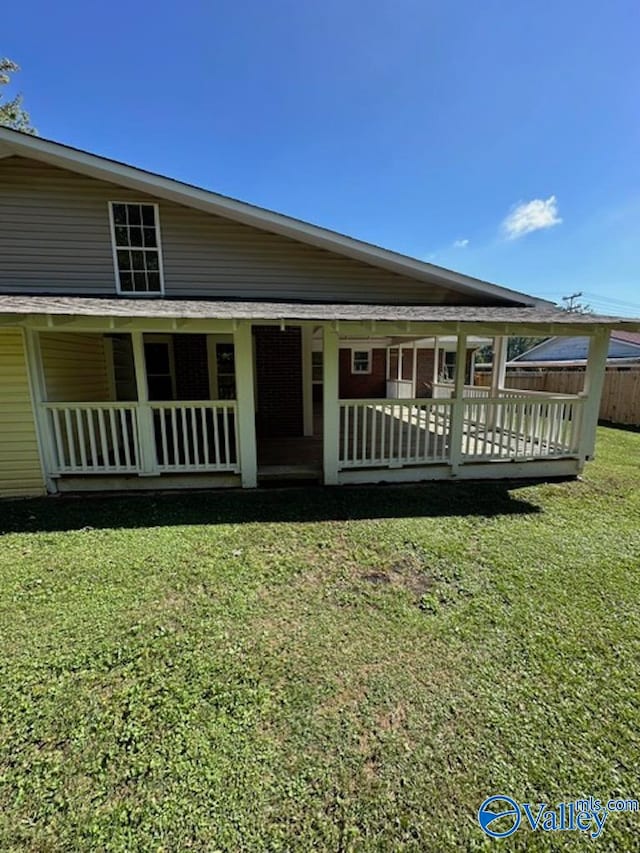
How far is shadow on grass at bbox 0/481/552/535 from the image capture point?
527 centimetres

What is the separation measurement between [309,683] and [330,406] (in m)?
4.25

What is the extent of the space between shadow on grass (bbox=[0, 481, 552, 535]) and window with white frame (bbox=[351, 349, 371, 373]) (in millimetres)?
8917

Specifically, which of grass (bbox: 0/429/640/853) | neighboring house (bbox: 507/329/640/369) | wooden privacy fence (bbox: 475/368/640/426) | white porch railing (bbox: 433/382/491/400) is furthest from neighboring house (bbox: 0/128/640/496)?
neighboring house (bbox: 507/329/640/369)

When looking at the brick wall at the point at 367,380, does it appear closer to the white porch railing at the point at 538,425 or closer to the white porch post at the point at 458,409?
the white porch railing at the point at 538,425

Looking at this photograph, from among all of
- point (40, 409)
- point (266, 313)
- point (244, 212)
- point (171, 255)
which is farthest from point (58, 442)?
point (244, 212)

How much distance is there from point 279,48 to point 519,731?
12413mm

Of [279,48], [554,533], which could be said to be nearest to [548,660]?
[554,533]

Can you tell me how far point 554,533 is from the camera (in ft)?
16.3

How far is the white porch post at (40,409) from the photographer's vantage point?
5.80 m

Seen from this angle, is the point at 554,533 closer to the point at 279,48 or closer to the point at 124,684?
the point at 124,684

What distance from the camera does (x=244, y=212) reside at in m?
7.15

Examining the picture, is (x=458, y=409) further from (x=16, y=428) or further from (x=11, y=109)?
(x=11, y=109)

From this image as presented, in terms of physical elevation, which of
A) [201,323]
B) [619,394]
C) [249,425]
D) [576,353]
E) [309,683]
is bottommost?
[309,683]

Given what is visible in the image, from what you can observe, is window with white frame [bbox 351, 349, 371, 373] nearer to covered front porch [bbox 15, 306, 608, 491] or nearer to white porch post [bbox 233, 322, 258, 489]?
covered front porch [bbox 15, 306, 608, 491]
